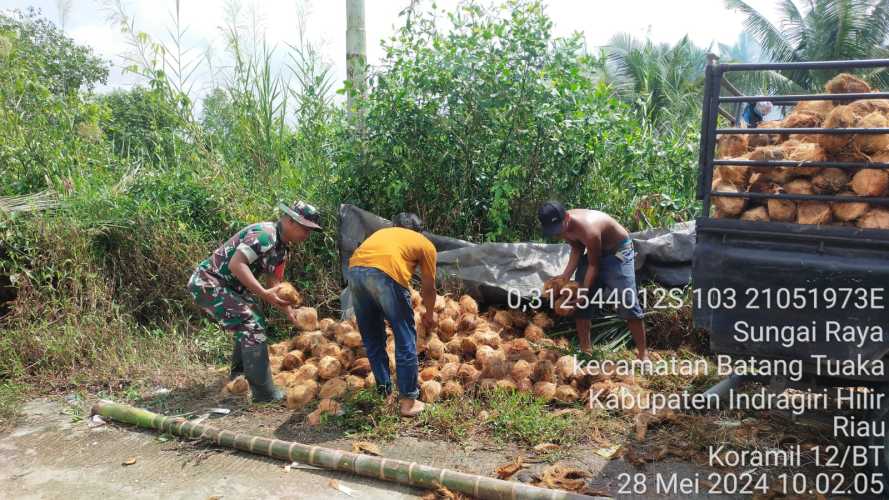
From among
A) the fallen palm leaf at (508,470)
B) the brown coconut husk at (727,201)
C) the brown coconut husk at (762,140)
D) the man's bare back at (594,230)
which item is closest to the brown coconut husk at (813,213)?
the brown coconut husk at (727,201)

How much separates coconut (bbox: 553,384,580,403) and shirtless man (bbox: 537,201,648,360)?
0.88 meters

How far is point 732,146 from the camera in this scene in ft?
12.6

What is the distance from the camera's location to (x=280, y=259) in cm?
520

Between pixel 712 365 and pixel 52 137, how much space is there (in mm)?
7508

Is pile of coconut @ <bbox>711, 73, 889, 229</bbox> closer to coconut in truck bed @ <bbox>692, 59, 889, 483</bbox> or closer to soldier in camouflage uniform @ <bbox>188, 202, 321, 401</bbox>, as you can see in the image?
coconut in truck bed @ <bbox>692, 59, 889, 483</bbox>

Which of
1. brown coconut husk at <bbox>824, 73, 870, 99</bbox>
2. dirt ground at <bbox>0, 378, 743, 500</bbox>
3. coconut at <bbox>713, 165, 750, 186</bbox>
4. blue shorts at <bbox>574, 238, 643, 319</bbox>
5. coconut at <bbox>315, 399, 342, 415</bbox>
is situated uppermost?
brown coconut husk at <bbox>824, 73, 870, 99</bbox>

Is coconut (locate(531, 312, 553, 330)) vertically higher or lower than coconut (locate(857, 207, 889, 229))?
lower

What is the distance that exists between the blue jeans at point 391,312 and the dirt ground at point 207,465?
1.49 feet

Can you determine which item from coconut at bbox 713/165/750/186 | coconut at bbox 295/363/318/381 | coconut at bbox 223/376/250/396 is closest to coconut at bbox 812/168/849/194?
coconut at bbox 713/165/750/186

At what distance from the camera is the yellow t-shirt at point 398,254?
15.1 ft

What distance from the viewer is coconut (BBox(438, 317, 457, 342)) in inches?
220

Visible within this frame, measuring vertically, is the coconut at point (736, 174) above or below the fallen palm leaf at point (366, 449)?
above

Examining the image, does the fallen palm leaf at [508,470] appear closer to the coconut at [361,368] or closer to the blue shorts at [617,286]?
the coconut at [361,368]

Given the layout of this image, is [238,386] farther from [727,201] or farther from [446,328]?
[727,201]
